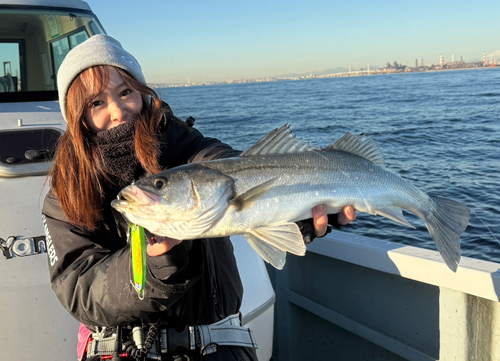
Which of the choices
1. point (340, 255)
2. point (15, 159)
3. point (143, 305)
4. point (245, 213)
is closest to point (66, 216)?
point (143, 305)

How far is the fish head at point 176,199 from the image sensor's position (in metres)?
1.94

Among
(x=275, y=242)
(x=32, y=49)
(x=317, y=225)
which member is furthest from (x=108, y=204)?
(x=32, y=49)

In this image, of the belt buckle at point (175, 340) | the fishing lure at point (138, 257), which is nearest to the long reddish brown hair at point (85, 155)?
the fishing lure at point (138, 257)

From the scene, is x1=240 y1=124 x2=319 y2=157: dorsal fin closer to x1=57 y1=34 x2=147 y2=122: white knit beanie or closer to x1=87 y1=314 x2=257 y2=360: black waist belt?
x1=57 y1=34 x2=147 y2=122: white knit beanie

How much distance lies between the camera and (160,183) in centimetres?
205

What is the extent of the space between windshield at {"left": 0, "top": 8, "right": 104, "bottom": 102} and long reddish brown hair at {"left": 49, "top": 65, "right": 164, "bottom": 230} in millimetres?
1976

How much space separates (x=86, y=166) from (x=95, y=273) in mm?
640

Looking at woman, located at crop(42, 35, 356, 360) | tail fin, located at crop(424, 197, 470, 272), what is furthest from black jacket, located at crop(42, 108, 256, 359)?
tail fin, located at crop(424, 197, 470, 272)

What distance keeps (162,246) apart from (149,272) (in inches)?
6.3

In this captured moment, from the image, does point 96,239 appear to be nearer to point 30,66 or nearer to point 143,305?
point 143,305

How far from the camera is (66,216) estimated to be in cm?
237

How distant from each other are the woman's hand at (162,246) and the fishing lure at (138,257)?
0.21ft

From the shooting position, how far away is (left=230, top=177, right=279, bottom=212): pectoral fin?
2.10m

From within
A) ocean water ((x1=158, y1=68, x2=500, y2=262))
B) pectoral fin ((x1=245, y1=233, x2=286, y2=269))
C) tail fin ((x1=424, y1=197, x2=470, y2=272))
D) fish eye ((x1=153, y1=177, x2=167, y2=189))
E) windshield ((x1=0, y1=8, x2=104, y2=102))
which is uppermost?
windshield ((x1=0, y1=8, x2=104, y2=102))
